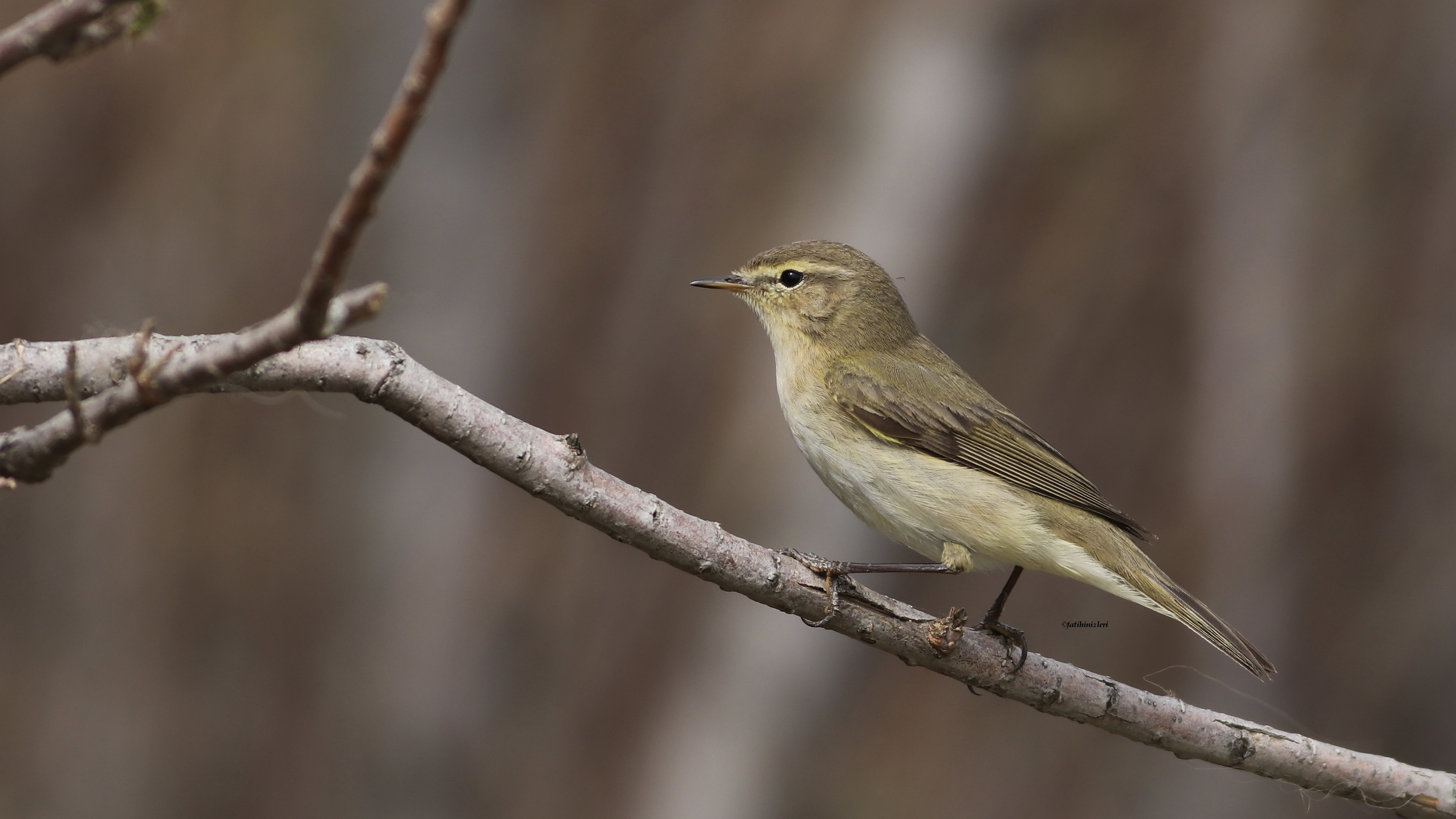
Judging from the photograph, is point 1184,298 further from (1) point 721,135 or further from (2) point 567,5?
(2) point 567,5

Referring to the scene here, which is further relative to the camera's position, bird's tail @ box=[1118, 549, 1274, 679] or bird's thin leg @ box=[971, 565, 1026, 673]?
bird's tail @ box=[1118, 549, 1274, 679]

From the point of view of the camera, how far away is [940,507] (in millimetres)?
3359

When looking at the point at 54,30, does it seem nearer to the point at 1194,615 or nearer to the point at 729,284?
the point at 729,284

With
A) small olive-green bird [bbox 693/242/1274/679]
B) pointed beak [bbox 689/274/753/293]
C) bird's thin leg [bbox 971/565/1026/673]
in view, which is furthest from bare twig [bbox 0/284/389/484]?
pointed beak [bbox 689/274/753/293]

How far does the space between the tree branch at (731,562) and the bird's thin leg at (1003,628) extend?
→ 0.09 feet

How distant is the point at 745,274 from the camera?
4070mm

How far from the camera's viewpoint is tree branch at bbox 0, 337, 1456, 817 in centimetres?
194

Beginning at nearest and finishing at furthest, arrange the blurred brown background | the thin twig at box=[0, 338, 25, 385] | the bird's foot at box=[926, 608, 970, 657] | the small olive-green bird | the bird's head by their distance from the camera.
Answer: the thin twig at box=[0, 338, 25, 385] < the bird's foot at box=[926, 608, 970, 657] < the small olive-green bird < the bird's head < the blurred brown background

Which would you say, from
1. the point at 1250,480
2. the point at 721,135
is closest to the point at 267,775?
the point at 721,135

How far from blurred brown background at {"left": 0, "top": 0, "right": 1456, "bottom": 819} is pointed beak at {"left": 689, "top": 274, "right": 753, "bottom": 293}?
2.26m

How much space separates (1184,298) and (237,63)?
6.90m

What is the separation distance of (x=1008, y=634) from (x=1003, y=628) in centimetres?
2

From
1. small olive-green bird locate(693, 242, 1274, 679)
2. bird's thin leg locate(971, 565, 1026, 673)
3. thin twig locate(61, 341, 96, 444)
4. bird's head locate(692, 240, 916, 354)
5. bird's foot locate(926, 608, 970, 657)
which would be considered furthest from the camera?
bird's head locate(692, 240, 916, 354)

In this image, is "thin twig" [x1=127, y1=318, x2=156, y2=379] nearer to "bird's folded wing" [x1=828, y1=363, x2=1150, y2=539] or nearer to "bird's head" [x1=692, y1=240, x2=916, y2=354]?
"bird's folded wing" [x1=828, y1=363, x2=1150, y2=539]
